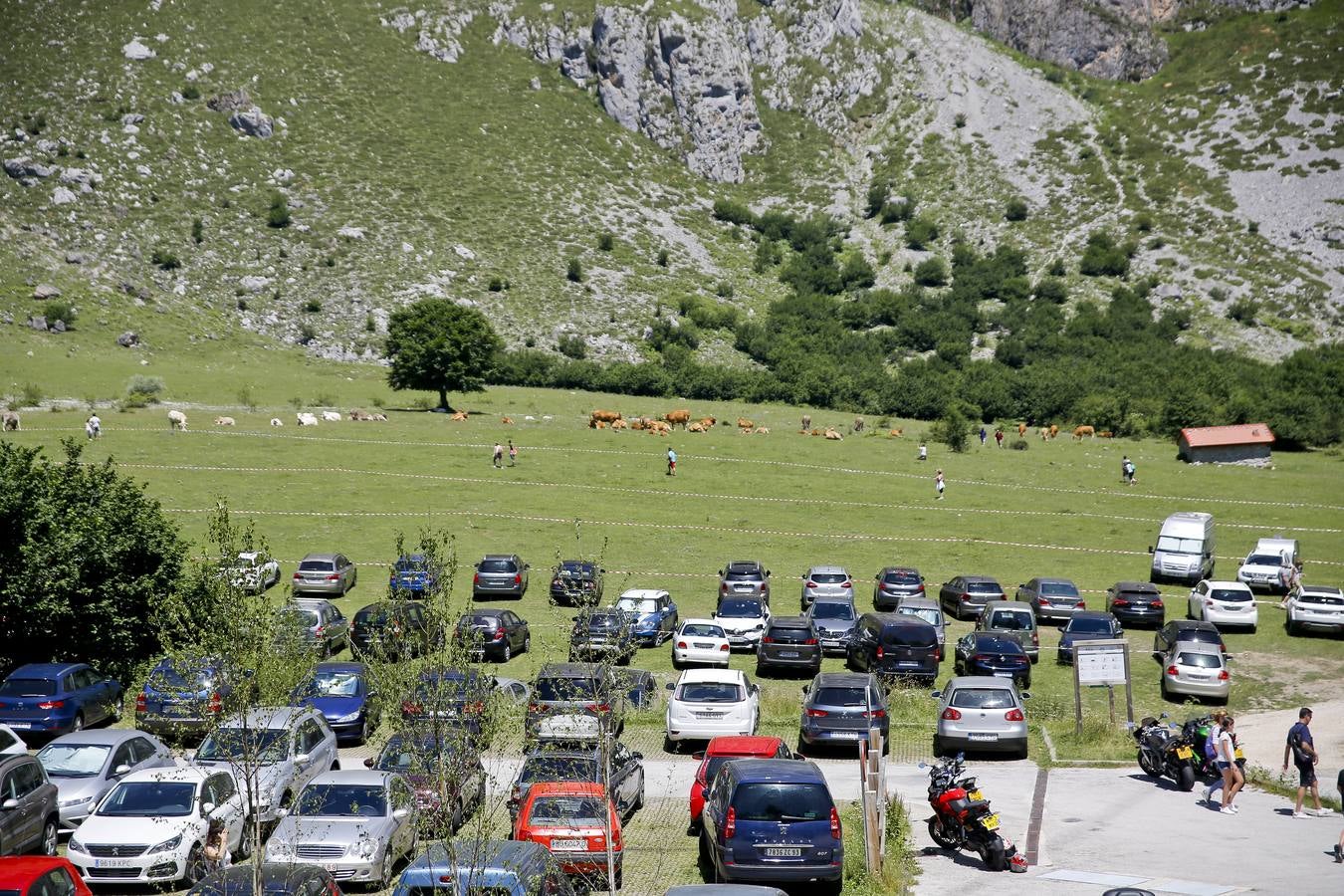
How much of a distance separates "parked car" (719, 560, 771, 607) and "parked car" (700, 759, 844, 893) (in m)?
23.5

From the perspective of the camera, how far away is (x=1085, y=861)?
19438mm

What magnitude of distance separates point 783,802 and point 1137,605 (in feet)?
88.4

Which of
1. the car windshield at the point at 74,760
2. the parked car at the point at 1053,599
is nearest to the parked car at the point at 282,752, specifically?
the car windshield at the point at 74,760

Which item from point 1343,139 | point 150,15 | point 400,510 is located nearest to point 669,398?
point 400,510

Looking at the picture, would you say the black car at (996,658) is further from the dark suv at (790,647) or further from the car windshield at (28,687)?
the car windshield at (28,687)

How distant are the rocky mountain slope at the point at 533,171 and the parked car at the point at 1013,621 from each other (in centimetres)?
8919

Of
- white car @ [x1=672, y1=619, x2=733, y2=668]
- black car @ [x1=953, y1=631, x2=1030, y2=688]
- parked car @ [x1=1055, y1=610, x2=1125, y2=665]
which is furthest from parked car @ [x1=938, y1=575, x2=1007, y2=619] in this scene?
white car @ [x1=672, y1=619, x2=733, y2=668]

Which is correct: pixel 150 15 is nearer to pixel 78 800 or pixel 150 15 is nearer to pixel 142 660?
pixel 142 660

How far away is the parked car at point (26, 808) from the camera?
1902cm

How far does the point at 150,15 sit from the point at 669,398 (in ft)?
329

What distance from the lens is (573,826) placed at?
60.7ft

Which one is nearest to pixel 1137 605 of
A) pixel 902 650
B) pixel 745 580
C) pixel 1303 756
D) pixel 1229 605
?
pixel 1229 605

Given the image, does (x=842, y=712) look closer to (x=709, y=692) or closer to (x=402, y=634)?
(x=709, y=692)

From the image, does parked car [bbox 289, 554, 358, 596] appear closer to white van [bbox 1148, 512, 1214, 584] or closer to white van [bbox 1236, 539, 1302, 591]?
white van [bbox 1148, 512, 1214, 584]
